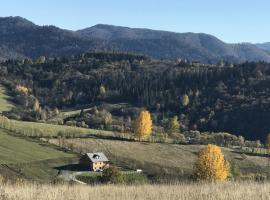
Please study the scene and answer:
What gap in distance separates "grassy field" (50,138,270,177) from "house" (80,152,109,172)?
4.93 m

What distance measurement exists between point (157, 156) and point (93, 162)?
2553cm

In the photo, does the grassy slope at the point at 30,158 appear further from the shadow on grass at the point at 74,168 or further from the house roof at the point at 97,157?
the house roof at the point at 97,157

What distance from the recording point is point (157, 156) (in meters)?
160

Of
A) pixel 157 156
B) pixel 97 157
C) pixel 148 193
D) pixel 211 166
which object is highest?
pixel 148 193

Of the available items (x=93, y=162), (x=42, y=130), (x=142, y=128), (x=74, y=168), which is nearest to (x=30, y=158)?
(x=74, y=168)

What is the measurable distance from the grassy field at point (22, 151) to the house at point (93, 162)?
4928mm

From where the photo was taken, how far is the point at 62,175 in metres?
121

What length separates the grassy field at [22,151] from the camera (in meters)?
124

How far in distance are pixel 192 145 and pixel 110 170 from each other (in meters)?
113

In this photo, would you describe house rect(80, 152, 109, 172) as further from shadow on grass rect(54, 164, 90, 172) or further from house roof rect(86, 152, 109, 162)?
shadow on grass rect(54, 164, 90, 172)

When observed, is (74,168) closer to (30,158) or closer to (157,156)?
(30,158)

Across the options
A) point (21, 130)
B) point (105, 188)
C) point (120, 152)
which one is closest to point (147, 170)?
point (120, 152)

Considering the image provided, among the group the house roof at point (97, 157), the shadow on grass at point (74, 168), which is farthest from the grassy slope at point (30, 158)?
the house roof at point (97, 157)

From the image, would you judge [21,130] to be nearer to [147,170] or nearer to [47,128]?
[47,128]
